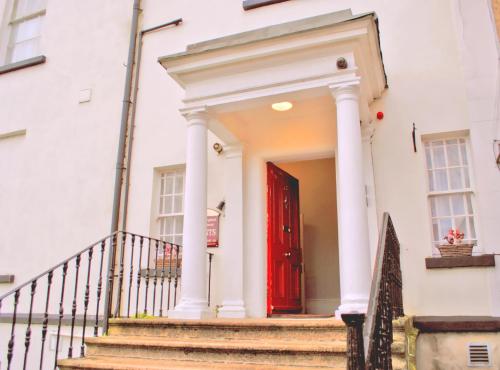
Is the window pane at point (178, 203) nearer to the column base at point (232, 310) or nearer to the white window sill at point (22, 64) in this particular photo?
the column base at point (232, 310)

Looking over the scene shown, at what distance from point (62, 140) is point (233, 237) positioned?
3.49 metres

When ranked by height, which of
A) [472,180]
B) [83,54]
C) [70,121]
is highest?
[83,54]

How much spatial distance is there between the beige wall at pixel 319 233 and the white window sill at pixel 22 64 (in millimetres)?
4591

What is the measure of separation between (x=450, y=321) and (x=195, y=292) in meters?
2.60

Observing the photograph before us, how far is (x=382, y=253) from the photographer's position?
126 inches

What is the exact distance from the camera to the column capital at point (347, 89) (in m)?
4.62

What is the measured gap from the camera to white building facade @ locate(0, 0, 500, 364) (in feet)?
16.0

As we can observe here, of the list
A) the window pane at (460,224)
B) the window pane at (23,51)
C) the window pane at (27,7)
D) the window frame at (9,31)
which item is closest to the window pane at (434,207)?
the window pane at (460,224)

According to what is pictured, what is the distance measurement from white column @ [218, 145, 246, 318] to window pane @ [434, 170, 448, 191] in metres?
2.38

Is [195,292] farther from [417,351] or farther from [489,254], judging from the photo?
[489,254]

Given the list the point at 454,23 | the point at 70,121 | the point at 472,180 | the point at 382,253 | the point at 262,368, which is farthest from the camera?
the point at 70,121

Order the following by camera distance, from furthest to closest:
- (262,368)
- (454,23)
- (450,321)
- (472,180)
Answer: (454,23), (472,180), (450,321), (262,368)

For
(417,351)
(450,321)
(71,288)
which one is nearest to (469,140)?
(450,321)

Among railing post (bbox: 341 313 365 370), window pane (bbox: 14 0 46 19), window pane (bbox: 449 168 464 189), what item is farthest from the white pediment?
window pane (bbox: 14 0 46 19)
